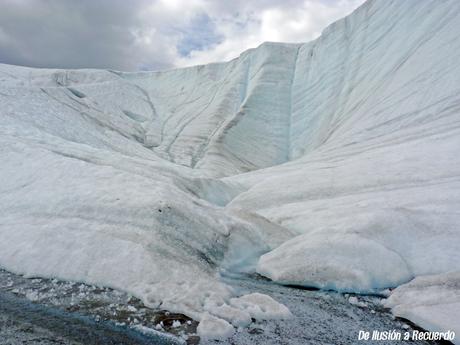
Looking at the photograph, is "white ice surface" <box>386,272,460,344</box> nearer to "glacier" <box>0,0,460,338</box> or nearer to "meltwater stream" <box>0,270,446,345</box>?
"glacier" <box>0,0,460,338</box>

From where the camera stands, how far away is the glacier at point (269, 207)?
16.1ft

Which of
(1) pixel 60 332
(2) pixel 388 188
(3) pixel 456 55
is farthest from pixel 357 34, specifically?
(1) pixel 60 332

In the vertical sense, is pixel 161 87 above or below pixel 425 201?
above

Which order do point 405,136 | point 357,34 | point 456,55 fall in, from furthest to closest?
point 357,34 < point 456,55 < point 405,136

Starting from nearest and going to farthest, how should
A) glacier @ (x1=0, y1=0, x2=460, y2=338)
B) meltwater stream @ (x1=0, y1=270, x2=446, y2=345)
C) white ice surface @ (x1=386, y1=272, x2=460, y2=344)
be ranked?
meltwater stream @ (x1=0, y1=270, x2=446, y2=345)
white ice surface @ (x1=386, y1=272, x2=460, y2=344)
glacier @ (x1=0, y1=0, x2=460, y2=338)

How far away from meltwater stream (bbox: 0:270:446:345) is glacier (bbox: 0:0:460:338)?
0.19 metres

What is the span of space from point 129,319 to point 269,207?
541 centimetres

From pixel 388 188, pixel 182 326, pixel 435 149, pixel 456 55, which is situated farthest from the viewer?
pixel 456 55

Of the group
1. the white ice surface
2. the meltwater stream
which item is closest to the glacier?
the white ice surface

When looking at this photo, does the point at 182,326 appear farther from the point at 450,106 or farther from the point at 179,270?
the point at 450,106

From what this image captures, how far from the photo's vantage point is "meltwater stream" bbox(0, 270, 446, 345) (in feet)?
12.0

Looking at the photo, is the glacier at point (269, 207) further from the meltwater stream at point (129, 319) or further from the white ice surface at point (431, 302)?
the meltwater stream at point (129, 319)

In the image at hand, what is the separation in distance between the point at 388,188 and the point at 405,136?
4097 millimetres

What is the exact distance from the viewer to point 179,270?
5027 millimetres
